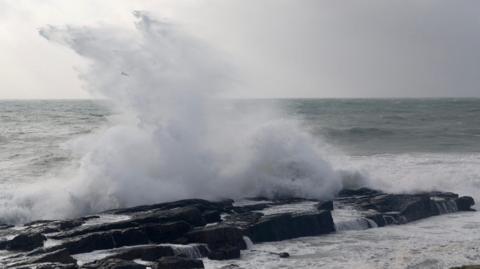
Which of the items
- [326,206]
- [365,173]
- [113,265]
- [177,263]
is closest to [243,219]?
[326,206]

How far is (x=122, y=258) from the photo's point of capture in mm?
14281

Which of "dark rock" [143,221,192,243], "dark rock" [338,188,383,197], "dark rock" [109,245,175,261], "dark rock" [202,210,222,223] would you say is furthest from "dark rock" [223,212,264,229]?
"dark rock" [338,188,383,197]

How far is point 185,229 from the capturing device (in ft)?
54.5

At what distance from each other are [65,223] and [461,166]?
20575 mm

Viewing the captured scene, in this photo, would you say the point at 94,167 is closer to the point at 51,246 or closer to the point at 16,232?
the point at 16,232

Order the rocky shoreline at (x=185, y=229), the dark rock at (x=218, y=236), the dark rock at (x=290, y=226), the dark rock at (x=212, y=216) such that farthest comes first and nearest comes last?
the dark rock at (x=212, y=216) < the dark rock at (x=290, y=226) < the dark rock at (x=218, y=236) < the rocky shoreline at (x=185, y=229)

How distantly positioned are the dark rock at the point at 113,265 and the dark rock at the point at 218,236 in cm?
278

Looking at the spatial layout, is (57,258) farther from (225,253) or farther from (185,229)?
(225,253)

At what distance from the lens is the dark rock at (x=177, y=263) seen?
13523 millimetres

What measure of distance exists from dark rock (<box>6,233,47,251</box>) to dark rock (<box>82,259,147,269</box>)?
3009 mm

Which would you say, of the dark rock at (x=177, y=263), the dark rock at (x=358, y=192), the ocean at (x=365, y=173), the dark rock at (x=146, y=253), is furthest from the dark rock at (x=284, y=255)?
the dark rock at (x=358, y=192)

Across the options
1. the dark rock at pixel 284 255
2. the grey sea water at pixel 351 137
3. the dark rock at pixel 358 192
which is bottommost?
the dark rock at pixel 284 255

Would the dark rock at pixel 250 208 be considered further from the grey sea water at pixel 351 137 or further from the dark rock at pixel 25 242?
the grey sea water at pixel 351 137

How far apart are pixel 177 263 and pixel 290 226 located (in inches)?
204
